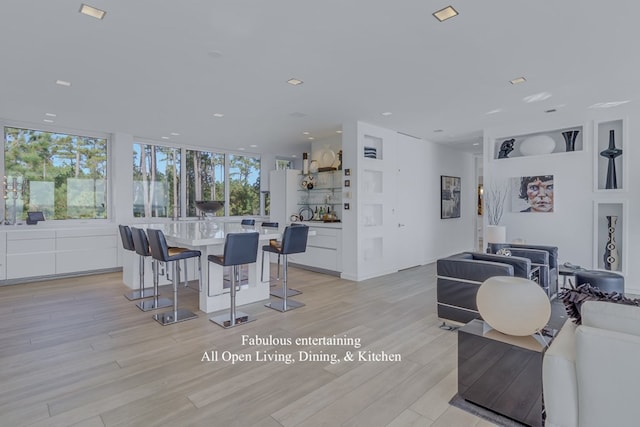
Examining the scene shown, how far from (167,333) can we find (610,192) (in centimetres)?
622

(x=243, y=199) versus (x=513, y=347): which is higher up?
(x=243, y=199)

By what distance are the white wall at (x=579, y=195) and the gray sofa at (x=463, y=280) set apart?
2.68 m

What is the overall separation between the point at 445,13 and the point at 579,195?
4291mm

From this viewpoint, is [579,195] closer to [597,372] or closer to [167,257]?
[597,372]

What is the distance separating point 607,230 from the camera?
5.04 meters

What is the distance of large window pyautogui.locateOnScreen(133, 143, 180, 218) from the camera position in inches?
276

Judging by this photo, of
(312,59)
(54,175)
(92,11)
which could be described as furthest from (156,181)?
(312,59)

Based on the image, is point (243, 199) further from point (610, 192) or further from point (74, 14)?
point (610, 192)

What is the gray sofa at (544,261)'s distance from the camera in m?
4.13

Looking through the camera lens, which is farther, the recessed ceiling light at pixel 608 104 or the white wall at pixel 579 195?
the white wall at pixel 579 195

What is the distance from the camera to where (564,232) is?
529 cm

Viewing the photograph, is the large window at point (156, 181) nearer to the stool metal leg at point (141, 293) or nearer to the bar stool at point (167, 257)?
the stool metal leg at point (141, 293)

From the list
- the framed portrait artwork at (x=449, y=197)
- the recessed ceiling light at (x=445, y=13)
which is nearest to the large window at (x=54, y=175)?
the recessed ceiling light at (x=445, y=13)

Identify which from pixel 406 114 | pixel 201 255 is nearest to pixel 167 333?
pixel 201 255
